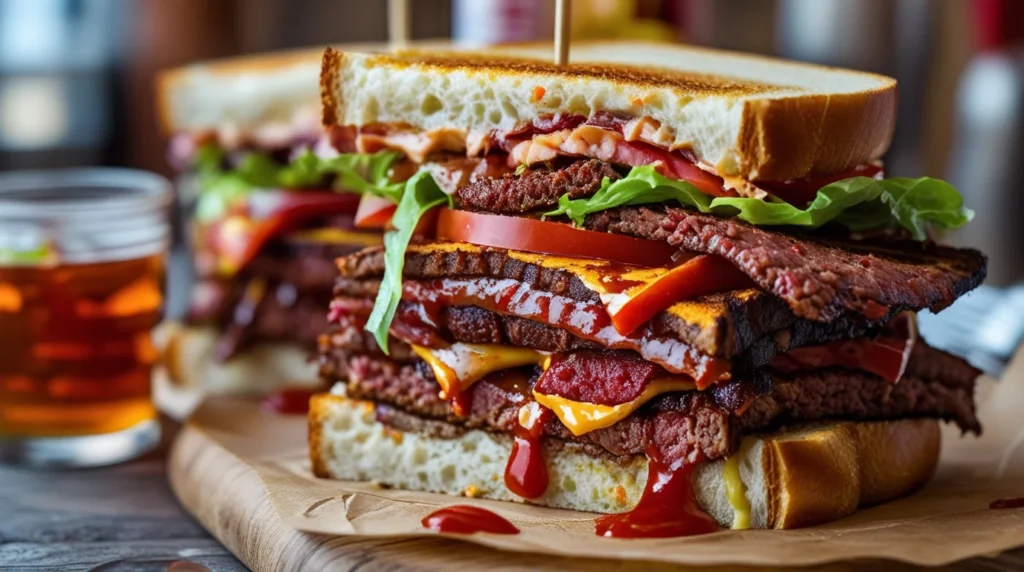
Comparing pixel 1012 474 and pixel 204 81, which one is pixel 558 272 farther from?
pixel 204 81

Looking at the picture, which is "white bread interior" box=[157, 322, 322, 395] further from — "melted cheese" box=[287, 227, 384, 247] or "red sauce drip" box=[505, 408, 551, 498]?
"red sauce drip" box=[505, 408, 551, 498]

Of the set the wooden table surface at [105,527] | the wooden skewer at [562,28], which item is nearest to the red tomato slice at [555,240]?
the wooden skewer at [562,28]

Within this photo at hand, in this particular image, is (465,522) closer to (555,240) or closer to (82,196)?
(555,240)

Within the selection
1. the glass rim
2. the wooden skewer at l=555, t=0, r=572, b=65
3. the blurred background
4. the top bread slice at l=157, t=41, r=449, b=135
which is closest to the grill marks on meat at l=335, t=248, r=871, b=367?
the wooden skewer at l=555, t=0, r=572, b=65

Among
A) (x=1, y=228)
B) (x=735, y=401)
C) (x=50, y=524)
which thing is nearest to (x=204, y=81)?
(x=1, y=228)

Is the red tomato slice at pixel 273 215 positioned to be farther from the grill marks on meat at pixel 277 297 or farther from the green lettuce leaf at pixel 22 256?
the green lettuce leaf at pixel 22 256

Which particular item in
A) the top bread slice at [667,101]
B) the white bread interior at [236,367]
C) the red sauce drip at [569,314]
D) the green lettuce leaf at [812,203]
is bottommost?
the white bread interior at [236,367]

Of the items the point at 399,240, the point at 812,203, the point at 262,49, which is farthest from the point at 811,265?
the point at 262,49
